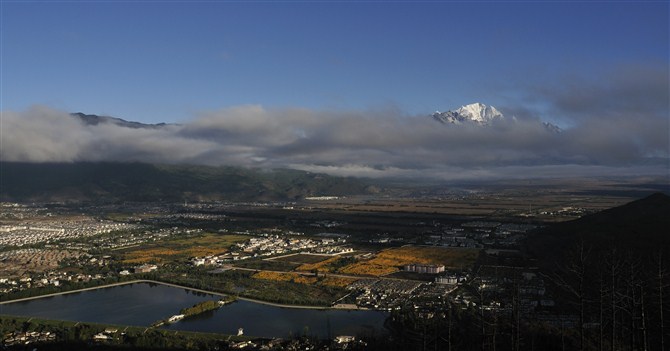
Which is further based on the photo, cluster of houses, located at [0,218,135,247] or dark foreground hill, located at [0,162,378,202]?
dark foreground hill, located at [0,162,378,202]

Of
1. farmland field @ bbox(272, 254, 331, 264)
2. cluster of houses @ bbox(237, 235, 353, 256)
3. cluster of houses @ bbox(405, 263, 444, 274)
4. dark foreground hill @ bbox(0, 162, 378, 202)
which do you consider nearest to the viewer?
cluster of houses @ bbox(405, 263, 444, 274)

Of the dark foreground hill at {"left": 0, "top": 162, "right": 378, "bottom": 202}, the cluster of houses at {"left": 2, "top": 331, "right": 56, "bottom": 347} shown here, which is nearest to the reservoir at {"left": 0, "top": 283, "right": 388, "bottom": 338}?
the cluster of houses at {"left": 2, "top": 331, "right": 56, "bottom": 347}

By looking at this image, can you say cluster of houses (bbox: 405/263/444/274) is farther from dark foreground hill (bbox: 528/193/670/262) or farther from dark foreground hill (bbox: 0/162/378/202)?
dark foreground hill (bbox: 0/162/378/202)

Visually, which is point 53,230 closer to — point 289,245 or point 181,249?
point 181,249

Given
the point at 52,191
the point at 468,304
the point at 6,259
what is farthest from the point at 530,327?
the point at 52,191

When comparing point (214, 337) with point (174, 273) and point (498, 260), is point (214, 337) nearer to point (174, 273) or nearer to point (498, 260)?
point (174, 273)

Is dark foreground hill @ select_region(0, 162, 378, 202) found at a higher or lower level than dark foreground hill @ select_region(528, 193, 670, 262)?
higher
